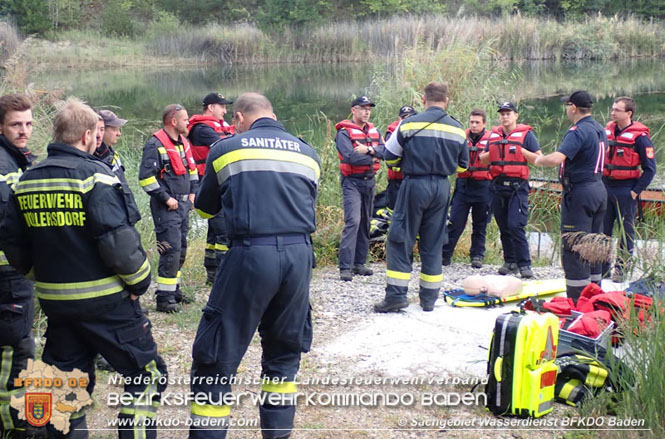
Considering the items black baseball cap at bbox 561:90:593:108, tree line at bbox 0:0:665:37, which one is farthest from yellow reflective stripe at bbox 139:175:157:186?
tree line at bbox 0:0:665:37

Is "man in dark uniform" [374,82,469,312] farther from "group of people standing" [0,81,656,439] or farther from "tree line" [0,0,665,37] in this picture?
"tree line" [0,0,665,37]

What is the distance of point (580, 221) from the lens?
673 cm

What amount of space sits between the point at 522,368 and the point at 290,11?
127 feet

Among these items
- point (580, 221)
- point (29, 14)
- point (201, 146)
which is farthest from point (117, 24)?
point (580, 221)

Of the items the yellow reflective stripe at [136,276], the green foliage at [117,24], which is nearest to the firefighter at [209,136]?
the yellow reflective stripe at [136,276]

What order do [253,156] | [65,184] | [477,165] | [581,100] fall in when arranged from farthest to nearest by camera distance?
[477,165] < [581,100] < [253,156] < [65,184]

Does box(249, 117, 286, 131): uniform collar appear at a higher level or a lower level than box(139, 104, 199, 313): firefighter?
higher

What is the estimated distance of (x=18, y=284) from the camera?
407 centimetres

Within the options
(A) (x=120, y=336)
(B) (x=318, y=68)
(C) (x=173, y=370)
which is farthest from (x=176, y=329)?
(B) (x=318, y=68)

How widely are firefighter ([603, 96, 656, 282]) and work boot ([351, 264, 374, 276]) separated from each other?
257 cm

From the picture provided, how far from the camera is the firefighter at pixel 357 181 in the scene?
7.86m

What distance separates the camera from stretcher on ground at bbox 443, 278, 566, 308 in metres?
6.58

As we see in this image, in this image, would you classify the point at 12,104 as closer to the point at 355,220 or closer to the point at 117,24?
the point at 355,220

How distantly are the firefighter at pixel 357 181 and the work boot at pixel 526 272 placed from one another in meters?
1.69
